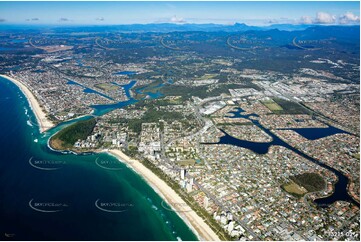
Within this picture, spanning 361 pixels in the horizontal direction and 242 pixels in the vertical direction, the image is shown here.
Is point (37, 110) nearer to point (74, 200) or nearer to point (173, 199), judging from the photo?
point (74, 200)

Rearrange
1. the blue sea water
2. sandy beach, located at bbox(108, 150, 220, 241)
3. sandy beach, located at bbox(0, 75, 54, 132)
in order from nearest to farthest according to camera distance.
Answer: the blue sea water
sandy beach, located at bbox(108, 150, 220, 241)
sandy beach, located at bbox(0, 75, 54, 132)

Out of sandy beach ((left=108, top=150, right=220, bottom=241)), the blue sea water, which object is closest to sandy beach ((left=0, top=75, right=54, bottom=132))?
the blue sea water

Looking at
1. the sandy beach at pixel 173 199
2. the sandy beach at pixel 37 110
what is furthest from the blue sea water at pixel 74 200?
the sandy beach at pixel 37 110

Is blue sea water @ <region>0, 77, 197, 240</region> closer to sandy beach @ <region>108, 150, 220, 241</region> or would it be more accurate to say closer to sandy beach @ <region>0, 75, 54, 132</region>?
sandy beach @ <region>108, 150, 220, 241</region>

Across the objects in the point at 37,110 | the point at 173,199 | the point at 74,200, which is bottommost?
the point at 173,199

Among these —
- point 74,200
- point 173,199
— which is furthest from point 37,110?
point 173,199

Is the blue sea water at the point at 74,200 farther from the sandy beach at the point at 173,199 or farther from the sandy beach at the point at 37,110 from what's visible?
the sandy beach at the point at 37,110

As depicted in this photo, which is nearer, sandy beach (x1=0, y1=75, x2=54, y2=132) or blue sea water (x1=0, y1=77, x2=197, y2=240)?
blue sea water (x1=0, y1=77, x2=197, y2=240)
